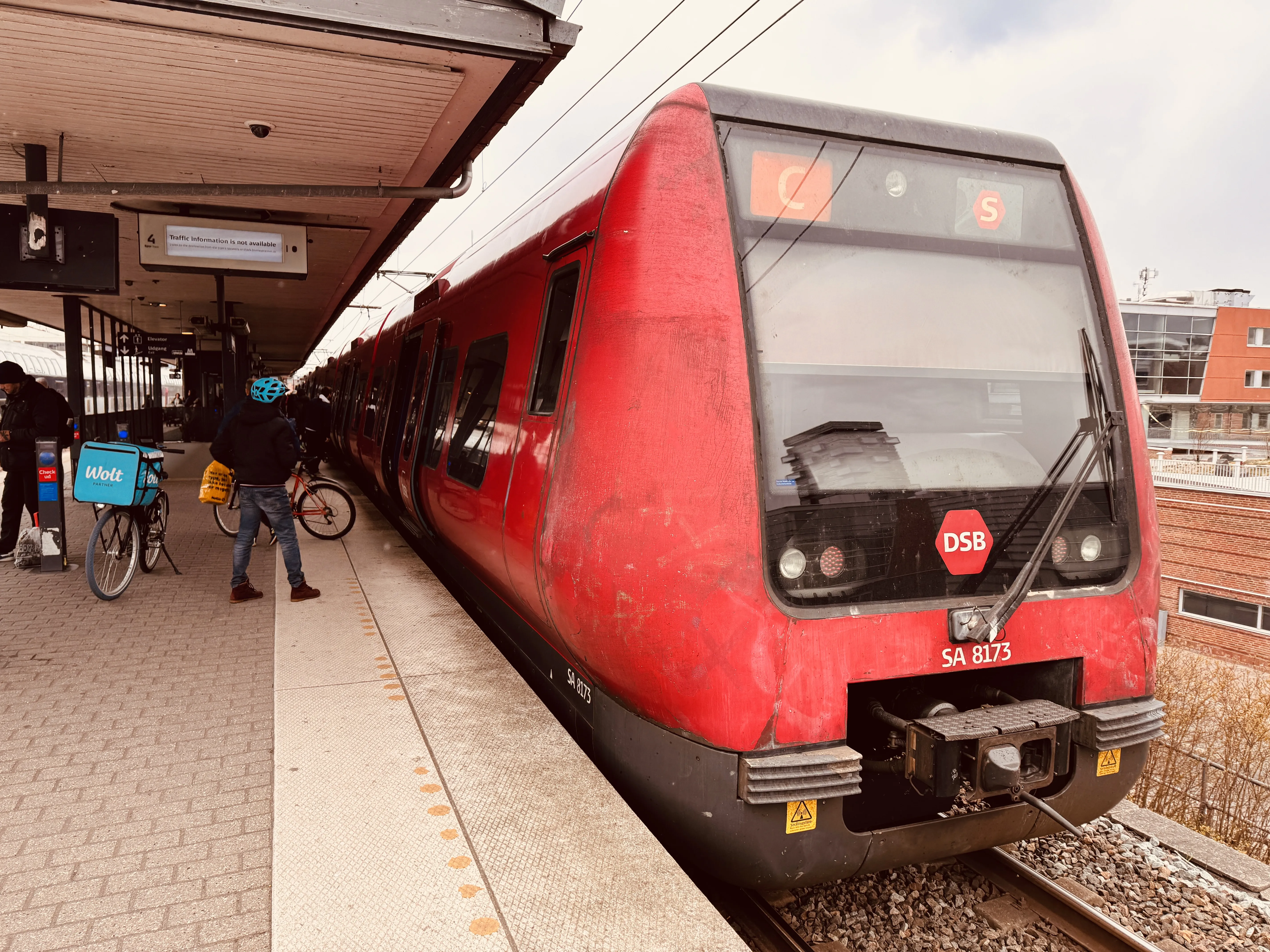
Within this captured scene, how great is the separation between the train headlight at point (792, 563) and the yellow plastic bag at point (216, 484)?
6854 millimetres

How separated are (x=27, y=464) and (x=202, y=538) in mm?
2116

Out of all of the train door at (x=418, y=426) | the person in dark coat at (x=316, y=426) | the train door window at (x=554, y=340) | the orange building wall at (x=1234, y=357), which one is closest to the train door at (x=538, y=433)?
the train door window at (x=554, y=340)

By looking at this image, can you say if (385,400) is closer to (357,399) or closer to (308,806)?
(357,399)

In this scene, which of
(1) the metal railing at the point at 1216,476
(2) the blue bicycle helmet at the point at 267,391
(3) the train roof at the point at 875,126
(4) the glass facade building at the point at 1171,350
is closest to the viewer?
(3) the train roof at the point at 875,126

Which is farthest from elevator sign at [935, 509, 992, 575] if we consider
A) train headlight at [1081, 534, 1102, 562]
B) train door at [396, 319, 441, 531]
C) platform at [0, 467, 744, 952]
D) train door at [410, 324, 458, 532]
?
train door at [396, 319, 441, 531]

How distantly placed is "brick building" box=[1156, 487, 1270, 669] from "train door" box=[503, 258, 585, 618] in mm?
30362

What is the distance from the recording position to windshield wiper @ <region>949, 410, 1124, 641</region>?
9.78 ft

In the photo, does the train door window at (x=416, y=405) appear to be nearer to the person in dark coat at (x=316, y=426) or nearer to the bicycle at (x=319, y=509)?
the bicycle at (x=319, y=509)

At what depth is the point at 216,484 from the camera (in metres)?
8.20

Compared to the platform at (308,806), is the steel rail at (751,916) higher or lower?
lower

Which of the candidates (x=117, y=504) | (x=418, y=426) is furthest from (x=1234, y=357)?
(x=117, y=504)

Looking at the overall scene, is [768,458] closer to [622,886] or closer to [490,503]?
[622,886]

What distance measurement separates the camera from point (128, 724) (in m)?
4.12

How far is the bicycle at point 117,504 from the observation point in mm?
6500
